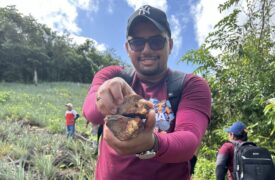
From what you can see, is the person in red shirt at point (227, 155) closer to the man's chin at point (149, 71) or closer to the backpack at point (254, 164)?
the backpack at point (254, 164)

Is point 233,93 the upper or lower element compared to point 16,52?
lower

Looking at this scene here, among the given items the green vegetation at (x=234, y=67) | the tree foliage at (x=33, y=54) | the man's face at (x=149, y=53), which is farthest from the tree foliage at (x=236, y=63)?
the tree foliage at (x=33, y=54)

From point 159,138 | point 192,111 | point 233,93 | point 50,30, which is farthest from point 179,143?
point 50,30

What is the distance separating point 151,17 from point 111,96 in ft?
2.07

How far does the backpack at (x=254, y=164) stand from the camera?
3.29 m

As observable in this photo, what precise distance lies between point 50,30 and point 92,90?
5844 centimetres

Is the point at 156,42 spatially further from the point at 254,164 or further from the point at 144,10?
the point at 254,164

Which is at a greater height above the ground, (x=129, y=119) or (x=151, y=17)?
(x=151, y=17)

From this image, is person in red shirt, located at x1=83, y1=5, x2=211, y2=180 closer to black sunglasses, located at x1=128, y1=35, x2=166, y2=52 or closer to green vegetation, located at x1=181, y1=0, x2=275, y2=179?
black sunglasses, located at x1=128, y1=35, x2=166, y2=52

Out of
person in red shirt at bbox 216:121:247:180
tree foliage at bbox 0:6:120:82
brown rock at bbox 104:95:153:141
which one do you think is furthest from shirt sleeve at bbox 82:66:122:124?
tree foliage at bbox 0:6:120:82

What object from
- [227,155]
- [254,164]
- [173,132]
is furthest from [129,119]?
[227,155]

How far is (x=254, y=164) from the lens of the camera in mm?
3332

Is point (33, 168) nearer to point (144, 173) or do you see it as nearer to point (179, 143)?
point (144, 173)

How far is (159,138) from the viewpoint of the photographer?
1097 mm
